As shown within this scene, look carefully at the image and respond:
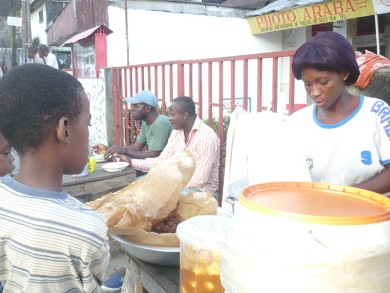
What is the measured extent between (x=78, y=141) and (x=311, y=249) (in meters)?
0.74

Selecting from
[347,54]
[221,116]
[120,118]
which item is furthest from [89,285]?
[120,118]

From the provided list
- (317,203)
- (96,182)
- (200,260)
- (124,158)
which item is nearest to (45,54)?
(124,158)

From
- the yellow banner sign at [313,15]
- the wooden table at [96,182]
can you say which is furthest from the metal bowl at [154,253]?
the yellow banner sign at [313,15]

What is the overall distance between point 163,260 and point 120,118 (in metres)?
4.41

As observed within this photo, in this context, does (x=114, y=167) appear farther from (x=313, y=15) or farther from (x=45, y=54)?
(x=45, y=54)

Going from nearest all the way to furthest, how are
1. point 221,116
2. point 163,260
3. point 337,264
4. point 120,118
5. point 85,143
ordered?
point 337,264 < point 85,143 < point 163,260 < point 221,116 < point 120,118

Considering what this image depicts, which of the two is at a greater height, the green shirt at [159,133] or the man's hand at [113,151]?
the green shirt at [159,133]

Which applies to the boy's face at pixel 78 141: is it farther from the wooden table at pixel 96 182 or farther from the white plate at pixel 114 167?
the white plate at pixel 114 167

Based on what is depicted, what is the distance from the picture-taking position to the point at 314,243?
0.70 m

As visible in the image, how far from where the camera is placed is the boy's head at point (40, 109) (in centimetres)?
103

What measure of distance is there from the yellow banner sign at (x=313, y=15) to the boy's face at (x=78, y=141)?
627 cm

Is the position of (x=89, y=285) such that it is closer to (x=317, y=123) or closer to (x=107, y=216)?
(x=107, y=216)

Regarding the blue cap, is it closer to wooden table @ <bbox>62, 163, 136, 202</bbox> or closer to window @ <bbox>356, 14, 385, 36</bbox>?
wooden table @ <bbox>62, 163, 136, 202</bbox>

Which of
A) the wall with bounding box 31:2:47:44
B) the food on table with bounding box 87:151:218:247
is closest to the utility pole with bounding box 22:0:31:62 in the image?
the wall with bounding box 31:2:47:44
